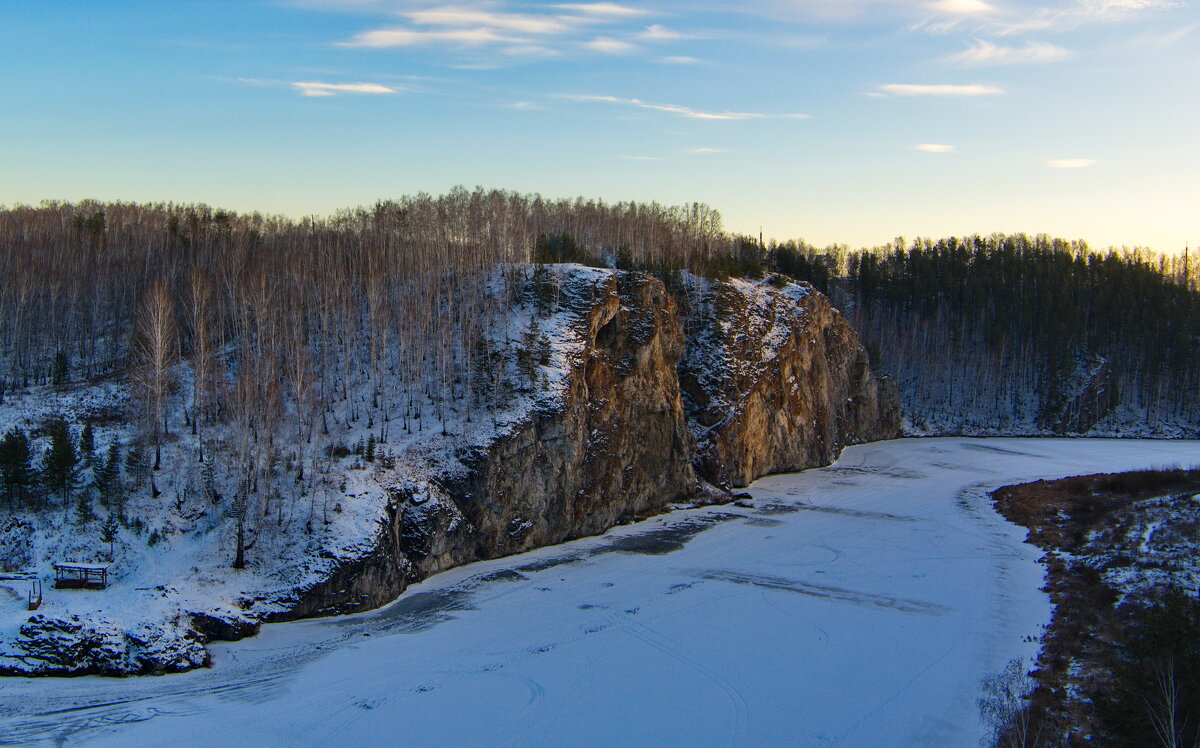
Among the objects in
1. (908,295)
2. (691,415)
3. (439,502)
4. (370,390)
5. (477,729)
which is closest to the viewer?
(477,729)

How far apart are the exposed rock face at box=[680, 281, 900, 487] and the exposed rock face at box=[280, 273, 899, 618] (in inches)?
5.2

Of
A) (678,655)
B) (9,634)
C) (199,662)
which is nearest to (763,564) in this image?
(678,655)

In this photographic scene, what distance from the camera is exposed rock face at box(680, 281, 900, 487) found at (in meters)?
59.3

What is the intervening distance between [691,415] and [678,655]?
110ft

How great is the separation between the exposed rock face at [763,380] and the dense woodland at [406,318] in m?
5.18

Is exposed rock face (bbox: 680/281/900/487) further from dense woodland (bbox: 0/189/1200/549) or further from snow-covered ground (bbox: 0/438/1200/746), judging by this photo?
snow-covered ground (bbox: 0/438/1200/746)

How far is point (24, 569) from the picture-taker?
29.9 meters

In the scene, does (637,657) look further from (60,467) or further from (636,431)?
(60,467)

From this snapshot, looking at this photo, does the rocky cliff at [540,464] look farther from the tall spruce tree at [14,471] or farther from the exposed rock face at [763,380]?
the tall spruce tree at [14,471]

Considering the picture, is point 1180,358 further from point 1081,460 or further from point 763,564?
point 763,564

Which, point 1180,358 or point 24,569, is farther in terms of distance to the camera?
point 1180,358

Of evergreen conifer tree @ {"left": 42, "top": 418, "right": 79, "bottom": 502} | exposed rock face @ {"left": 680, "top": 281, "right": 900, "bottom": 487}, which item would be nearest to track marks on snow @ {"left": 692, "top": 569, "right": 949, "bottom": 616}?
exposed rock face @ {"left": 680, "top": 281, "right": 900, "bottom": 487}

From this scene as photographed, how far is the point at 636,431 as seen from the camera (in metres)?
50.9

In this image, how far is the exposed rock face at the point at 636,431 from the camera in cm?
3728
